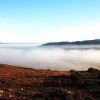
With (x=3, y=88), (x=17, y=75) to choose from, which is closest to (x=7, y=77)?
(x=17, y=75)

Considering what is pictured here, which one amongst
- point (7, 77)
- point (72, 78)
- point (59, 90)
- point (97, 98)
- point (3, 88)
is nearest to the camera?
point (97, 98)

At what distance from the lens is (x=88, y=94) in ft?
93.5

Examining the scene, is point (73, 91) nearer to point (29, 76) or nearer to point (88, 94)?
point (88, 94)

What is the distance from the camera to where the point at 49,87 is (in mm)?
32000

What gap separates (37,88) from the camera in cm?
3178

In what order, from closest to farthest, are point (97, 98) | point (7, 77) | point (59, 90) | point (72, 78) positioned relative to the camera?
point (97, 98) → point (59, 90) → point (72, 78) → point (7, 77)

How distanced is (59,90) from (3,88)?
5.48 metres

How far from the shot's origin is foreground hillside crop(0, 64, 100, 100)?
91.4 ft

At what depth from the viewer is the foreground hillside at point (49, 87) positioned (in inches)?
1096

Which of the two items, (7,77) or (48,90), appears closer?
(48,90)

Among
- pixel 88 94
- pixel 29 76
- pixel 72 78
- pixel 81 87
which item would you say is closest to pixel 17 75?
pixel 29 76

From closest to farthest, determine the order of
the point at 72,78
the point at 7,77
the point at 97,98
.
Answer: the point at 97,98, the point at 72,78, the point at 7,77

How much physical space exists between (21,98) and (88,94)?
5.50 meters

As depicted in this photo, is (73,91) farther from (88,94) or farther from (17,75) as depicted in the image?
(17,75)
